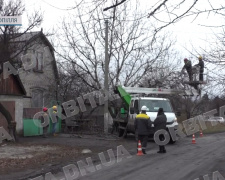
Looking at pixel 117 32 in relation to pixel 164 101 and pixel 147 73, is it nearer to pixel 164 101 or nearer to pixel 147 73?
pixel 147 73

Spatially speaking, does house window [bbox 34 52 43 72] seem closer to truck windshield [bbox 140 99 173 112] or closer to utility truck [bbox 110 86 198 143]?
utility truck [bbox 110 86 198 143]

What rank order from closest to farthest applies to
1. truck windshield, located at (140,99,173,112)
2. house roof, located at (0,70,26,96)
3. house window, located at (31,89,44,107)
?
truck windshield, located at (140,99,173,112), house roof, located at (0,70,26,96), house window, located at (31,89,44,107)

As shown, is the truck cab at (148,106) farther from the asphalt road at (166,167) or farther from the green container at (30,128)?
the green container at (30,128)

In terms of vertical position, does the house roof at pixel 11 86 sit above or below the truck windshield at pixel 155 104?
above

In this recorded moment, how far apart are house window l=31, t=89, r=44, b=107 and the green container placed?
713 centimetres

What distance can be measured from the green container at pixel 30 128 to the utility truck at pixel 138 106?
472cm

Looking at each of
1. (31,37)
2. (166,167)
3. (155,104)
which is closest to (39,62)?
(31,37)

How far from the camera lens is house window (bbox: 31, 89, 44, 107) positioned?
2934 centimetres

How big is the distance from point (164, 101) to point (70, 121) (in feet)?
28.0

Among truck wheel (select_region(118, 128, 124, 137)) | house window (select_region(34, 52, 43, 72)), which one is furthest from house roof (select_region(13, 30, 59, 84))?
truck wheel (select_region(118, 128, 124, 137))

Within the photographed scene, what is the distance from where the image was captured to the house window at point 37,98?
29344 mm

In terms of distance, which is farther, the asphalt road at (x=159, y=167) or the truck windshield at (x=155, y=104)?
the truck windshield at (x=155, y=104)

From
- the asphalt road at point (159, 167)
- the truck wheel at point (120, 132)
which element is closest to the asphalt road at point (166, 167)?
the asphalt road at point (159, 167)

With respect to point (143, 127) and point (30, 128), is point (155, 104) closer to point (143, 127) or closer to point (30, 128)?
point (143, 127)
